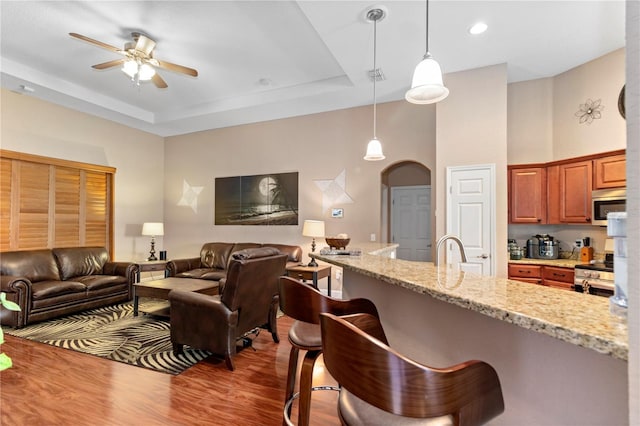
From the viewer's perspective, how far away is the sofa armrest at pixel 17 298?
11.6 feet

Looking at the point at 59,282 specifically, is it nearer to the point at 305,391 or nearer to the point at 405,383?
the point at 305,391

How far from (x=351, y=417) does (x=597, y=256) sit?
4333mm

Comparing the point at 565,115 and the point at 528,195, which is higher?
the point at 565,115

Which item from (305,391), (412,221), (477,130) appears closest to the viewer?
(305,391)

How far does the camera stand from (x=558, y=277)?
3541 millimetres

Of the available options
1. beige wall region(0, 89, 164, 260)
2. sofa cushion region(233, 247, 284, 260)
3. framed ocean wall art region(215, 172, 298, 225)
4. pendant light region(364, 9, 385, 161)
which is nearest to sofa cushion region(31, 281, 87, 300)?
beige wall region(0, 89, 164, 260)

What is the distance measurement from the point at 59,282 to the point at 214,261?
222 centimetres

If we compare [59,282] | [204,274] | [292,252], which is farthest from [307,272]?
[59,282]

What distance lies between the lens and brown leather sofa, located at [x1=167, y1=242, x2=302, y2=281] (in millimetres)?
5052

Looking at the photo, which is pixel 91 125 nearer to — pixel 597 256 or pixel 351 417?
pixel 351 417

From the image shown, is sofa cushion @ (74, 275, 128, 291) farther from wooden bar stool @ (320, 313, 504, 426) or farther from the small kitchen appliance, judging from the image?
the small kitchen appliance

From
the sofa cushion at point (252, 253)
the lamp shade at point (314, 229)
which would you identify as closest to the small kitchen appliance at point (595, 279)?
the lamp shade at point (314, 229)

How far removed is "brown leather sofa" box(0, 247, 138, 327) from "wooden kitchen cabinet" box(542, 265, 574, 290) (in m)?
5.83

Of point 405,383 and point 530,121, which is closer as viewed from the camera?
point 405,383
